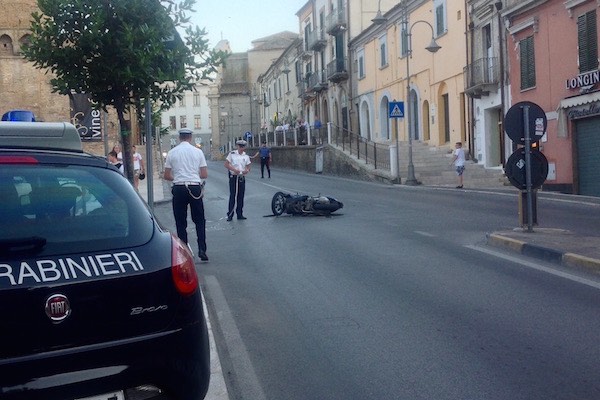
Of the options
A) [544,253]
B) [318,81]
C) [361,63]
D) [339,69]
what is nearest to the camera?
[544,253]

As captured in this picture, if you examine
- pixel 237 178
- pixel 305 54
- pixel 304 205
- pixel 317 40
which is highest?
pixel 317 40

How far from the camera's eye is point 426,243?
12109 millimetres

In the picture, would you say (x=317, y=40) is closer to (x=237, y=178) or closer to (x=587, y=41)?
(x=587, y=41)

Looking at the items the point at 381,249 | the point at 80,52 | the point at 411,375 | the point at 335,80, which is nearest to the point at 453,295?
the point at 411,375

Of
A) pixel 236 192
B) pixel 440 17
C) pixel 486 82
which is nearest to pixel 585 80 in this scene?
pixel 486 82

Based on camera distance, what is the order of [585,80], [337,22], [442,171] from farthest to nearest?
1. [337,22]
2. [442,171]
3. [585,80]

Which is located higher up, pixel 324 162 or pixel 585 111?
pixel 585 111

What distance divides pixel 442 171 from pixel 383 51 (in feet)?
45.1

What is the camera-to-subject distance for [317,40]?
57.9 m

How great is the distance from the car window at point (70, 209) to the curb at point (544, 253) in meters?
6.40

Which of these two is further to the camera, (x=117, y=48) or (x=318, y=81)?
(x=318, y=81)

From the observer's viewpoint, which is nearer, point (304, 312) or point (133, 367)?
point (133, 367)

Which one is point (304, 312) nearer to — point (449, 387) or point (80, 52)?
point (449, 387)

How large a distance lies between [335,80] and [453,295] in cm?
4757
